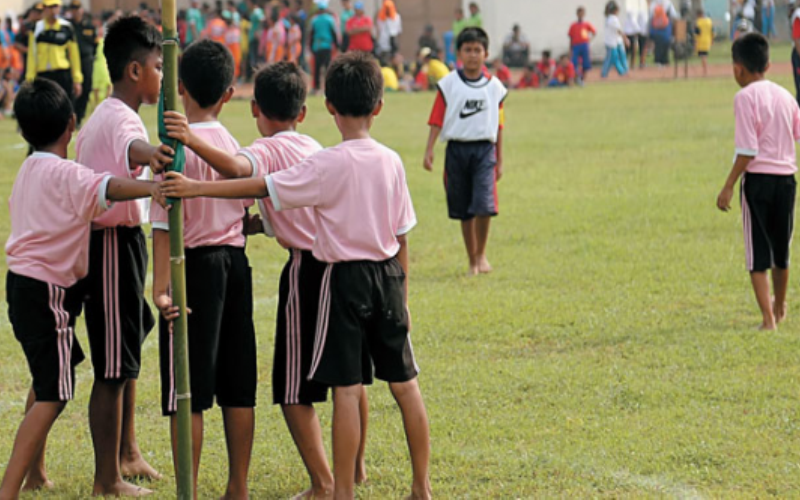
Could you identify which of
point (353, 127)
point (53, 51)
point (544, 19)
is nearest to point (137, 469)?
point (353, 127)

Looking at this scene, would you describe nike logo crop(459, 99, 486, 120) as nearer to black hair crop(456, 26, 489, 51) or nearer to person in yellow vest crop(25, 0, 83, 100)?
black hair crop(456, 26, 489, 51)

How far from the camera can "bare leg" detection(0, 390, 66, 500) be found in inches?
202

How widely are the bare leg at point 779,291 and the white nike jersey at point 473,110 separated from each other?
10.0 ft

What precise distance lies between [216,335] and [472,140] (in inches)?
232

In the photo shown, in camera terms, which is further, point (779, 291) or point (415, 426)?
point (779, 291)

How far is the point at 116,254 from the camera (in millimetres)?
5391

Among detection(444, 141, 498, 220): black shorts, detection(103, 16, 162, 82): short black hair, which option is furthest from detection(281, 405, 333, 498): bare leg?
detection(444, 141, 498, 220): black shorts

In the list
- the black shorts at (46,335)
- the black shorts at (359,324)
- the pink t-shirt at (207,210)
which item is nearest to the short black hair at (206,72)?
the pink t-shirt at (207,210)

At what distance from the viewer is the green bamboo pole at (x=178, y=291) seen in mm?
4453

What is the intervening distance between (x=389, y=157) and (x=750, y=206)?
12.4 feet

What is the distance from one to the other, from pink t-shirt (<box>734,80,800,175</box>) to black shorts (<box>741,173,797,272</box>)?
7 centimetres

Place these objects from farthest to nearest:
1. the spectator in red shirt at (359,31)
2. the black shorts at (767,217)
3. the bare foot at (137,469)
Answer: the spectator in red shirt at (359,31), the black shorts at (767,217), the bare foot at (137,469)

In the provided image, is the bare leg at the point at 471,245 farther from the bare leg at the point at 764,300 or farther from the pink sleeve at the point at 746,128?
the pink sleeve at the point at 746,128

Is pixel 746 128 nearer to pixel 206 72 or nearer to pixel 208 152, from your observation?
pixel 206 72
